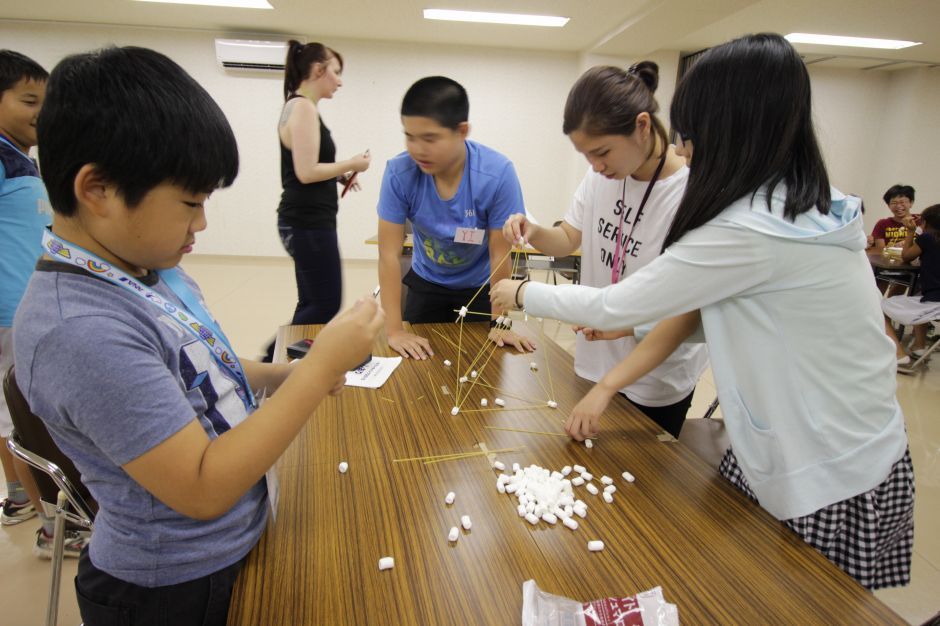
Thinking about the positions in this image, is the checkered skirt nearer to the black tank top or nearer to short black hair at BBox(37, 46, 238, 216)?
short black hair at BBox(37, 46, 238, 216)

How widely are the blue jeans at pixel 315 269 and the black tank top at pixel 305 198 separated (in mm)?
44

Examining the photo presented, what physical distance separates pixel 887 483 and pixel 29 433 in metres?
1.94

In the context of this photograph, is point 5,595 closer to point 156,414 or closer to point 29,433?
point 29,433

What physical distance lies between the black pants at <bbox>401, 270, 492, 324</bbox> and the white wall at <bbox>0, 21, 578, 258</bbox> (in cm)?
522

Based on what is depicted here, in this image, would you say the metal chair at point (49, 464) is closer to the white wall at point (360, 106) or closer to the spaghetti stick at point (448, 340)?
the spaghetti stick at point (448, 340)

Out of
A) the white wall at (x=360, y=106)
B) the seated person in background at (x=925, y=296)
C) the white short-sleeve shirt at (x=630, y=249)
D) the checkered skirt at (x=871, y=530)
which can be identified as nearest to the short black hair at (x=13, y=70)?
the white short-sleeve shirt at (x=630, y=249)

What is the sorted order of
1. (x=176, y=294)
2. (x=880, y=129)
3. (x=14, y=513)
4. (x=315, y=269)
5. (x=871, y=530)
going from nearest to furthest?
(x=176, y=294), (x=871, y=530), (x=14, y=513), (x=315, y=269), (x=880, y=129)

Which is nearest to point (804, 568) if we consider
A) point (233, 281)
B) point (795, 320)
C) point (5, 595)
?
point (795, 320)

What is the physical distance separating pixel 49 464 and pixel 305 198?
69.1 inches

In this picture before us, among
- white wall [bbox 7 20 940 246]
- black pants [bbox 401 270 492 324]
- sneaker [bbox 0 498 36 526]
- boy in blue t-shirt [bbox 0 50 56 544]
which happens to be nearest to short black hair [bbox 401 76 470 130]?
black pants [bbox 401 270 492 324]

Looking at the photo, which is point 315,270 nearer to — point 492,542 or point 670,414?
point 670,414

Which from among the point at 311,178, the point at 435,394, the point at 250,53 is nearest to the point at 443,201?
the point at 435,394

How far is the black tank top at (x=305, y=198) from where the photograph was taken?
263cm

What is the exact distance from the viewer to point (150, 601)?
0.77 m
